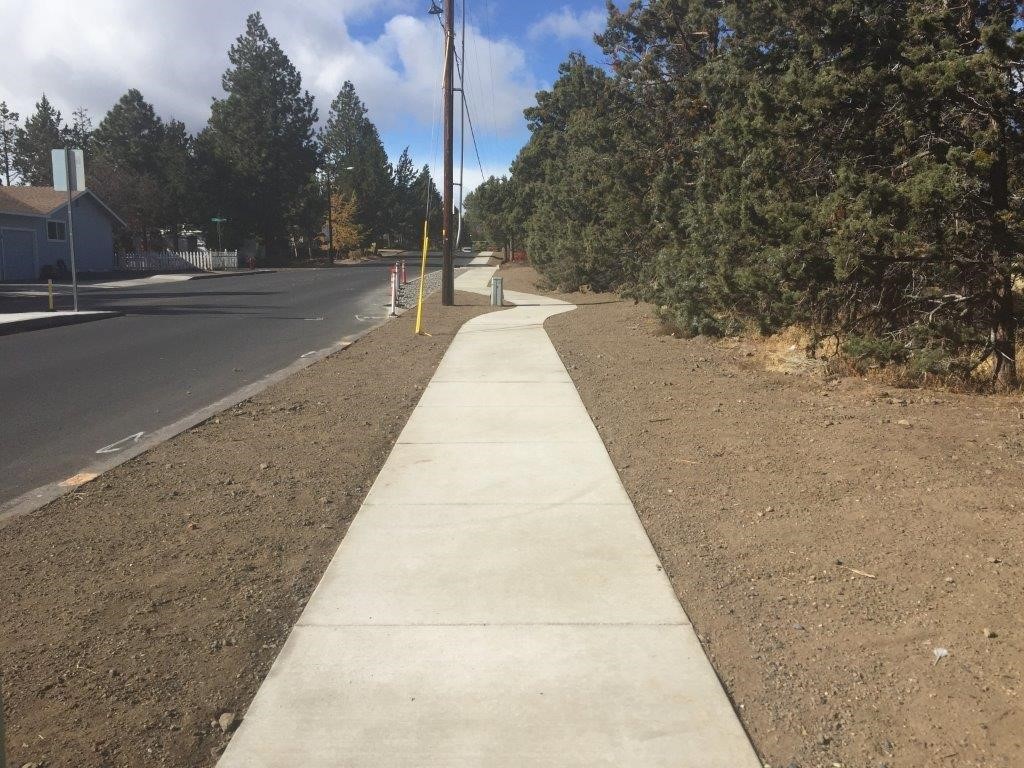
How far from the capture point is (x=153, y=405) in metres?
10.1

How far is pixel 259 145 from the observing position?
69.1m

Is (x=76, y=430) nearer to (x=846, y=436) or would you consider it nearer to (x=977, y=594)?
(x=846, y=436)

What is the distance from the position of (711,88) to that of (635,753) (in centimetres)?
1531

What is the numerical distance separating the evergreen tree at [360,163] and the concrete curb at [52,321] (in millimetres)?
71005

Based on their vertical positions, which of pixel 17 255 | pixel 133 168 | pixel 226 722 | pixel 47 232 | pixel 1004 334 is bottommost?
pixel 226 722

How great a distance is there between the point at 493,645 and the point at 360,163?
4266 inches

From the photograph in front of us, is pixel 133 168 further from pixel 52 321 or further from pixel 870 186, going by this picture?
pixel 870 186

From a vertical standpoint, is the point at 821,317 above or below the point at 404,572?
above

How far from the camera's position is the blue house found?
40.8m

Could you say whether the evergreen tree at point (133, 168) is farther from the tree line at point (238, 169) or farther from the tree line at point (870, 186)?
the tree line at point (870, 186)

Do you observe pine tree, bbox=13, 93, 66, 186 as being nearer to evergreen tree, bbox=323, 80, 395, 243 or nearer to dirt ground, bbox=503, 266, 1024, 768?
evergreen tree, bbox=323, 80, 395, 243

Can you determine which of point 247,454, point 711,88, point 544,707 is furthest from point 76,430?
point 711,88

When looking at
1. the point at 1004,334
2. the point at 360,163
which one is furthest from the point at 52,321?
the point at 360,163

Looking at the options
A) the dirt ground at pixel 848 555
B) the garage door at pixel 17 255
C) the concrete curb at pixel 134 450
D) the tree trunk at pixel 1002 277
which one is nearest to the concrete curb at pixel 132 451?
the concrete curb at pixel 134 450
